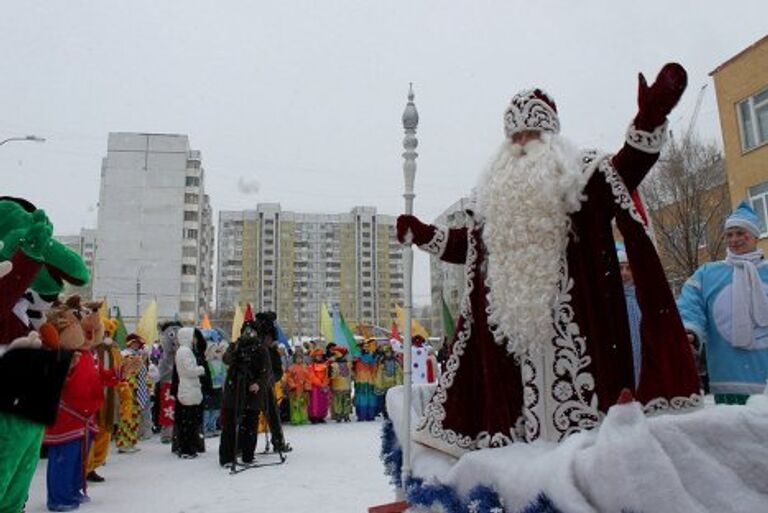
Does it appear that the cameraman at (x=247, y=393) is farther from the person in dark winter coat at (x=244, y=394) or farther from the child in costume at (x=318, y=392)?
the child in costume at (x=318, y=392)

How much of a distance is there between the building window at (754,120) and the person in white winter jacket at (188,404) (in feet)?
51.5

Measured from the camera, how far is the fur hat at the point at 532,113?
2828 millimetres

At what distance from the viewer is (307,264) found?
Result: 7200 cm

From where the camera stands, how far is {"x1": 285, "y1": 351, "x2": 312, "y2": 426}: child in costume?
40.4 feet

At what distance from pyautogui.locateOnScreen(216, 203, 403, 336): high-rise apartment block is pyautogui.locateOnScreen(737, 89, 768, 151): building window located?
164 feet

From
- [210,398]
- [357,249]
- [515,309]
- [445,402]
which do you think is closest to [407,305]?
[445,402]

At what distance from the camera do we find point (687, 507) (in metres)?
1.48

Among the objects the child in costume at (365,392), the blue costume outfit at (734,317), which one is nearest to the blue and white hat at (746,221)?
the blue costume outfit at (734,317)

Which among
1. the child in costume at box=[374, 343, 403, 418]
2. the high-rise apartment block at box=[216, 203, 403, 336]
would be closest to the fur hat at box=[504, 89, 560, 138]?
the child in costume at box=[374, 343, 403, 418]

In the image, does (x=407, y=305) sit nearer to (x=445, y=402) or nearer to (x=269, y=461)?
(x=445, y=402)

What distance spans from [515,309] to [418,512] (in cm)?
97

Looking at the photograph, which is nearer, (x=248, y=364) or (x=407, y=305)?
(x=407, y=305)

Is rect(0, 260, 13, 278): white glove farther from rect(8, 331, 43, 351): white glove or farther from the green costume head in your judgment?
rect(8, 331, 43, 351): white glove

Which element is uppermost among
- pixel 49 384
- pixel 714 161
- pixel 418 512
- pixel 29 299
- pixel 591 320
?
pixel 714 161
